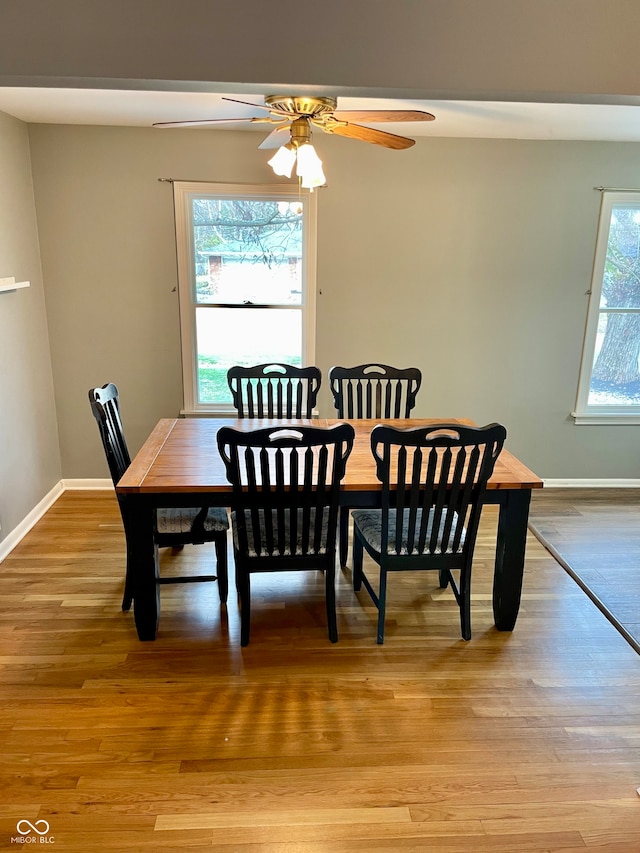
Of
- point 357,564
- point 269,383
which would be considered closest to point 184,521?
point 357,564

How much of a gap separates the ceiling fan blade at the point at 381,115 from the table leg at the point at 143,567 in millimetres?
1709

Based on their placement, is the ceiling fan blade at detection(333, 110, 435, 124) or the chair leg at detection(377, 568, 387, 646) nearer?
the ceiling fan blade at detection(333, 110, 435, 124)

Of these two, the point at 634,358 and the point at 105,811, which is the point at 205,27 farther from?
the point at 634,358

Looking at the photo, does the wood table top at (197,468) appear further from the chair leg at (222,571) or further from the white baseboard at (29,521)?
the white baseboard at (29,521)

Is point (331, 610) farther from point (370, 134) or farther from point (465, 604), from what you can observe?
point (370, 134)

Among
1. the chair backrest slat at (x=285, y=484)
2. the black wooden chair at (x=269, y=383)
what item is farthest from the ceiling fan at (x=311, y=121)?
the black wooden chair at (x=269, y=383)

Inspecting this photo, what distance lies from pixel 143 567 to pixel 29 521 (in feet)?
5.08

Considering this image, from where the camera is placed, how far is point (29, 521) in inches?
142

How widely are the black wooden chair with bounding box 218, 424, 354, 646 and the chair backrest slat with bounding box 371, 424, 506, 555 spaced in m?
0.20

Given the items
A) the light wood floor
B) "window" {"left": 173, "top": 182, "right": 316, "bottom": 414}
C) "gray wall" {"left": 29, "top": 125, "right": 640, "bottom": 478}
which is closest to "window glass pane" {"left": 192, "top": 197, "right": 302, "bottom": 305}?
"window" {"left": 173, "top": 182, "right": 316, "bottom": 414}

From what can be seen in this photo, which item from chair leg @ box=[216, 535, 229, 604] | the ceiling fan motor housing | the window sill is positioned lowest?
chair leg @ box=[216, 535, 229, 604]

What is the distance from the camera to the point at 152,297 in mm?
3957

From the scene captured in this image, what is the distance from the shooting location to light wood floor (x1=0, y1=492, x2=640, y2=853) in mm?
1746

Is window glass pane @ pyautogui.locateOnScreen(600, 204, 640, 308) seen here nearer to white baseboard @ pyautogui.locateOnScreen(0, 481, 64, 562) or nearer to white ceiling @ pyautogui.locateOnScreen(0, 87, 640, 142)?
white ceiling @ pyautogui.locateOnScreen(0, 87, 640, 142)
